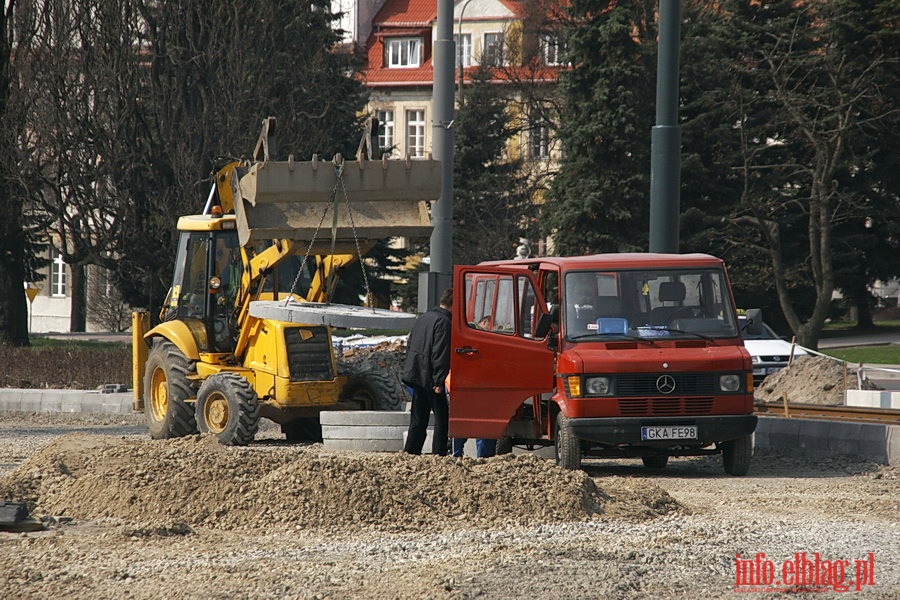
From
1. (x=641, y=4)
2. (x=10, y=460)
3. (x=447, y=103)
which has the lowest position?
(x=10, y=460)

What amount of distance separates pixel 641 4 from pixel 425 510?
3690cm

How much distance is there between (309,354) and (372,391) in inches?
41.3

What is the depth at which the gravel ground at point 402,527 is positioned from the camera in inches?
318

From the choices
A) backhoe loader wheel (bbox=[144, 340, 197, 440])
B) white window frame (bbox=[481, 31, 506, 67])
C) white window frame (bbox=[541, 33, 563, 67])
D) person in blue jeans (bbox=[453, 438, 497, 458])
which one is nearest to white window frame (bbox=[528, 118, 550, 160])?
white window frame (bbox=[541, 33, 563, 67])

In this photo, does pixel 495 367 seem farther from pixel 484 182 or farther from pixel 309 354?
pixel 484 182

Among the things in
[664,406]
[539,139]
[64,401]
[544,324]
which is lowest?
[64,401]

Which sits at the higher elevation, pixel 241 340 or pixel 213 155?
pixel 213 155

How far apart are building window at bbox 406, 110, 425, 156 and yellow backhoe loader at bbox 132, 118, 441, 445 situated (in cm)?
5852

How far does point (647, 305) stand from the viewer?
14047 millimetres

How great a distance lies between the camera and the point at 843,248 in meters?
46.2

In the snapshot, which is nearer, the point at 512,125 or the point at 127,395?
the point at 127,395

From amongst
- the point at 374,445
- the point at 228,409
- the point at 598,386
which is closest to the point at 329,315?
the point at 374,445

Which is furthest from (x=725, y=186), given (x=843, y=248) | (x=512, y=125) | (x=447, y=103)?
(x=447, y=103)

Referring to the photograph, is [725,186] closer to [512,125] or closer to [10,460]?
[512,125]
